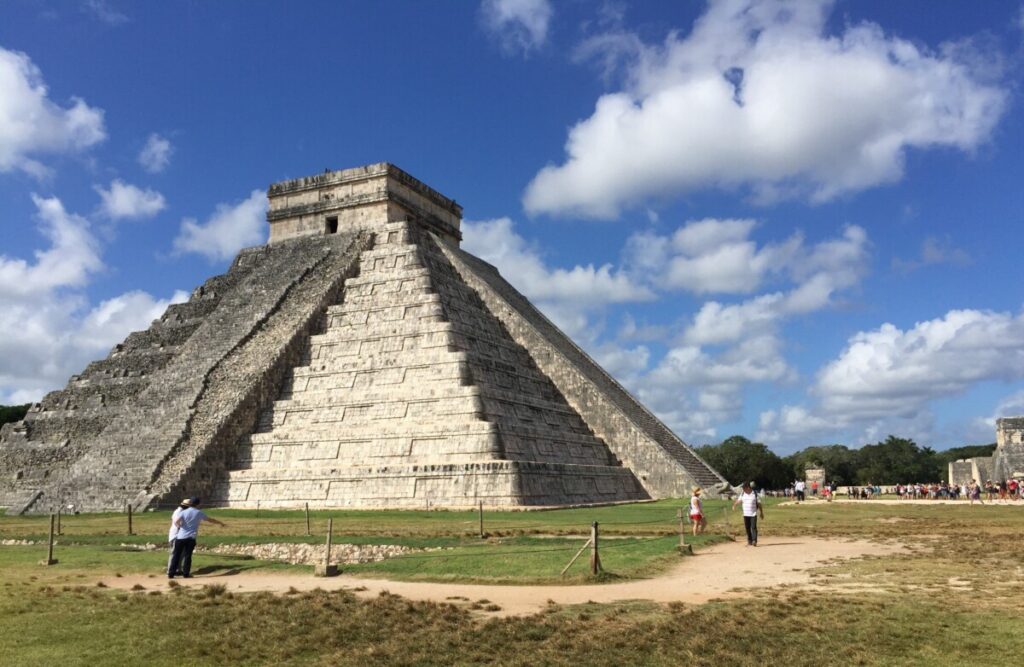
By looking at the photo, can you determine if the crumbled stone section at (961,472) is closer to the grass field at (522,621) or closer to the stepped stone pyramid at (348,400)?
the stepped stone pyramid at (348,400)

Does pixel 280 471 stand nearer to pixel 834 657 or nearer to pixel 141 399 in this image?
pixel 141 399

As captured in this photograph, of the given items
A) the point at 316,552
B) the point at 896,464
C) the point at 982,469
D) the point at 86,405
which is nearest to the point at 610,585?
the point at 316,552

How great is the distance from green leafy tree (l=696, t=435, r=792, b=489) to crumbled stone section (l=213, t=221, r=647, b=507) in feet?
129

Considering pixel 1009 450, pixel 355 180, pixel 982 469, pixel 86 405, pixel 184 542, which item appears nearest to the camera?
pixel 184 542

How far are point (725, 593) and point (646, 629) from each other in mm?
2095

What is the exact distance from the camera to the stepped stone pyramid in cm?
2231

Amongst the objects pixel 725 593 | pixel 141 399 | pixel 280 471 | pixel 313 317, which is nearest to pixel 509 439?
pixel 280 471

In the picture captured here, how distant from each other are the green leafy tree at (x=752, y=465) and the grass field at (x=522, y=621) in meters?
53.0

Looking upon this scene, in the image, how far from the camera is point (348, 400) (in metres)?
24.6

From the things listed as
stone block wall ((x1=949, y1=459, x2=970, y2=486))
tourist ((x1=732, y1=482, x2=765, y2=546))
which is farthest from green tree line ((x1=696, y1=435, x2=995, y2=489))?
tourist ((x1=732, y1=482, x2=765, y2=546))

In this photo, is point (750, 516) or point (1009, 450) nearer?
point (750, 516)

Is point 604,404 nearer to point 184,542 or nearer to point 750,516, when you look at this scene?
point 750,516

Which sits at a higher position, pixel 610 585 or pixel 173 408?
pixel 173 408

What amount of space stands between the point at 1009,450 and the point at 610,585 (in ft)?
143
